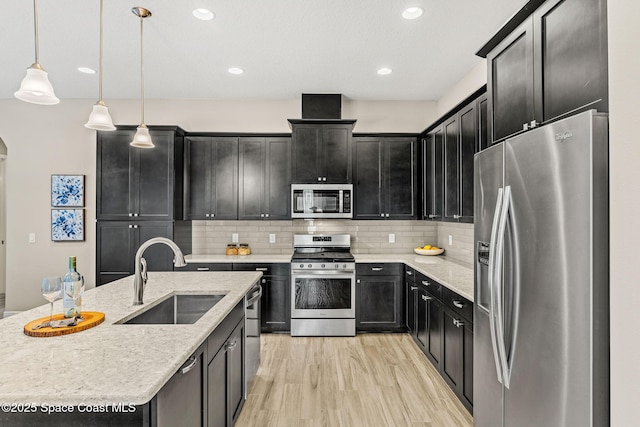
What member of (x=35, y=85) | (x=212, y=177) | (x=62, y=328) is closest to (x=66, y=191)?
(x=212, y=177)

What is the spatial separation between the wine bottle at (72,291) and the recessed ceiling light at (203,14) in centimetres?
194

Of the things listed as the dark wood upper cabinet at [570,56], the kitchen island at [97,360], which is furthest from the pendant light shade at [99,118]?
the dark wood upper cabinet at [570,56]

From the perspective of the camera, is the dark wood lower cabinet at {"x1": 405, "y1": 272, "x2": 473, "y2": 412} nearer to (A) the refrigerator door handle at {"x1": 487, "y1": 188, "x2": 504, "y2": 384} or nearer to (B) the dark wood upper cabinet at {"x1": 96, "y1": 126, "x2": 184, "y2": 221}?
(A) the refrigerator door handle at {"x1": 487, "y1": 188, "x2": 504, "y2": 384}

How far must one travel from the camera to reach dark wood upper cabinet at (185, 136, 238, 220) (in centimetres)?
446

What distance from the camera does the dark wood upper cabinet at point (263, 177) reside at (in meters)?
4.47

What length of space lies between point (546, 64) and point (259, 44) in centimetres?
230

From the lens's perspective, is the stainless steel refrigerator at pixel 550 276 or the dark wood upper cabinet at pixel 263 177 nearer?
the stainless steel refrigerator at pixel 550 276

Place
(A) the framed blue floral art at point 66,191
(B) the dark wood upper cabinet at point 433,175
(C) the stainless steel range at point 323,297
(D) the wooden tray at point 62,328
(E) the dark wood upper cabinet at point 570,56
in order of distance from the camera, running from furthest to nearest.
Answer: (A) the framed blue floral art at point 66,191, (C) the stainless steel range at point 323,297, (B) the dark wood upper cabinet at point 433,175, (D) the wooden tray at point 62,328, (E) the dark wood upper cabinet at point 570,56

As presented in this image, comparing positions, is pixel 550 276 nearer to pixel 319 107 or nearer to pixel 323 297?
pixel 323 297

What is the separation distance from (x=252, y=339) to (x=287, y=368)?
2.05 feet

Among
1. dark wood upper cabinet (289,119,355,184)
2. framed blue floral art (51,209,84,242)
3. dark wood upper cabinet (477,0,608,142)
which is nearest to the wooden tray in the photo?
dark wood upper cabinet (477,0,608,142)

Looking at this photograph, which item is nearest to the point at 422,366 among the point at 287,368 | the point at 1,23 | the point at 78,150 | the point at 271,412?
the point at 287,368

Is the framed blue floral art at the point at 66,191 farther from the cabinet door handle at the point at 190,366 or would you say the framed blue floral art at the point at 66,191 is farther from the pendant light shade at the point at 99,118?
the cabinet door handle at the point at 190,366

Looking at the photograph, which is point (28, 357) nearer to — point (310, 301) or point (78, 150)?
point (310, 301)
